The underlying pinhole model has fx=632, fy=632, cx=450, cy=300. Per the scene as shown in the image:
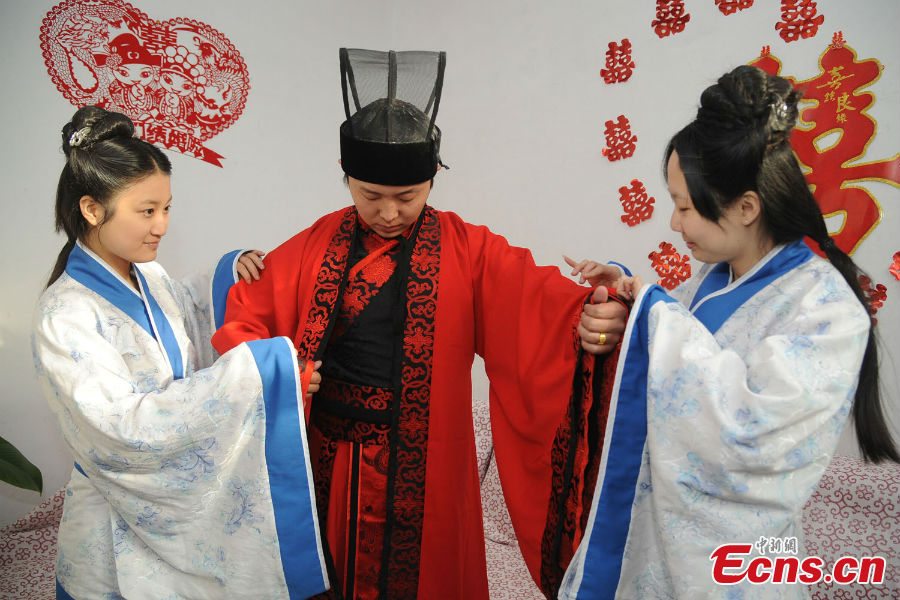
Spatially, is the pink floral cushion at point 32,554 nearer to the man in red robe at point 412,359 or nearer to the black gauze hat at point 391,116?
the man in red robe at point 412,359

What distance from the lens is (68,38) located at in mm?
2596

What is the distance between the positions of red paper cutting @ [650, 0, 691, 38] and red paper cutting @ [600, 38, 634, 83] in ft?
0.47

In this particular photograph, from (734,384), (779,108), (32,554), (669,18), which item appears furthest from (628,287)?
(32,554)

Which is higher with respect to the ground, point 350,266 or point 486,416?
point 350,266

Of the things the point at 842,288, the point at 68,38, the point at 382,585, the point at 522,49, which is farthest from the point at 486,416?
the point at 68,38

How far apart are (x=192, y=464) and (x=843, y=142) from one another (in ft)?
7.71

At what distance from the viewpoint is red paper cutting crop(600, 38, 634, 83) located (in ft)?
9.23

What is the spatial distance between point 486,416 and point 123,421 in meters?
2.04

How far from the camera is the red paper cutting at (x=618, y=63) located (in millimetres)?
2814

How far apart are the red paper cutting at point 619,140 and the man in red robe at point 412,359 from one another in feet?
4.72

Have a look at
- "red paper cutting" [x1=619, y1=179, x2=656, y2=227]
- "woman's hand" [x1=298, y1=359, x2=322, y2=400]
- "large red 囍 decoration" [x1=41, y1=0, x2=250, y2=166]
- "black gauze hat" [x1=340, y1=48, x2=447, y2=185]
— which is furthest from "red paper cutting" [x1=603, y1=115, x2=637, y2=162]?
"woman's hand" [x1=298, y1=359, x2=322, y2=400]

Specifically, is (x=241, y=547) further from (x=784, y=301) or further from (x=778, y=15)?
(x=778, y=15)

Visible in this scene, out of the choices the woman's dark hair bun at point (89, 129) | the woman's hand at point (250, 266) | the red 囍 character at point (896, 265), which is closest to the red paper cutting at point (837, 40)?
the red 囍 character at point (896, 265)

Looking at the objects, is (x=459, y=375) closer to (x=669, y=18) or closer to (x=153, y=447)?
(x=153, y=447)
